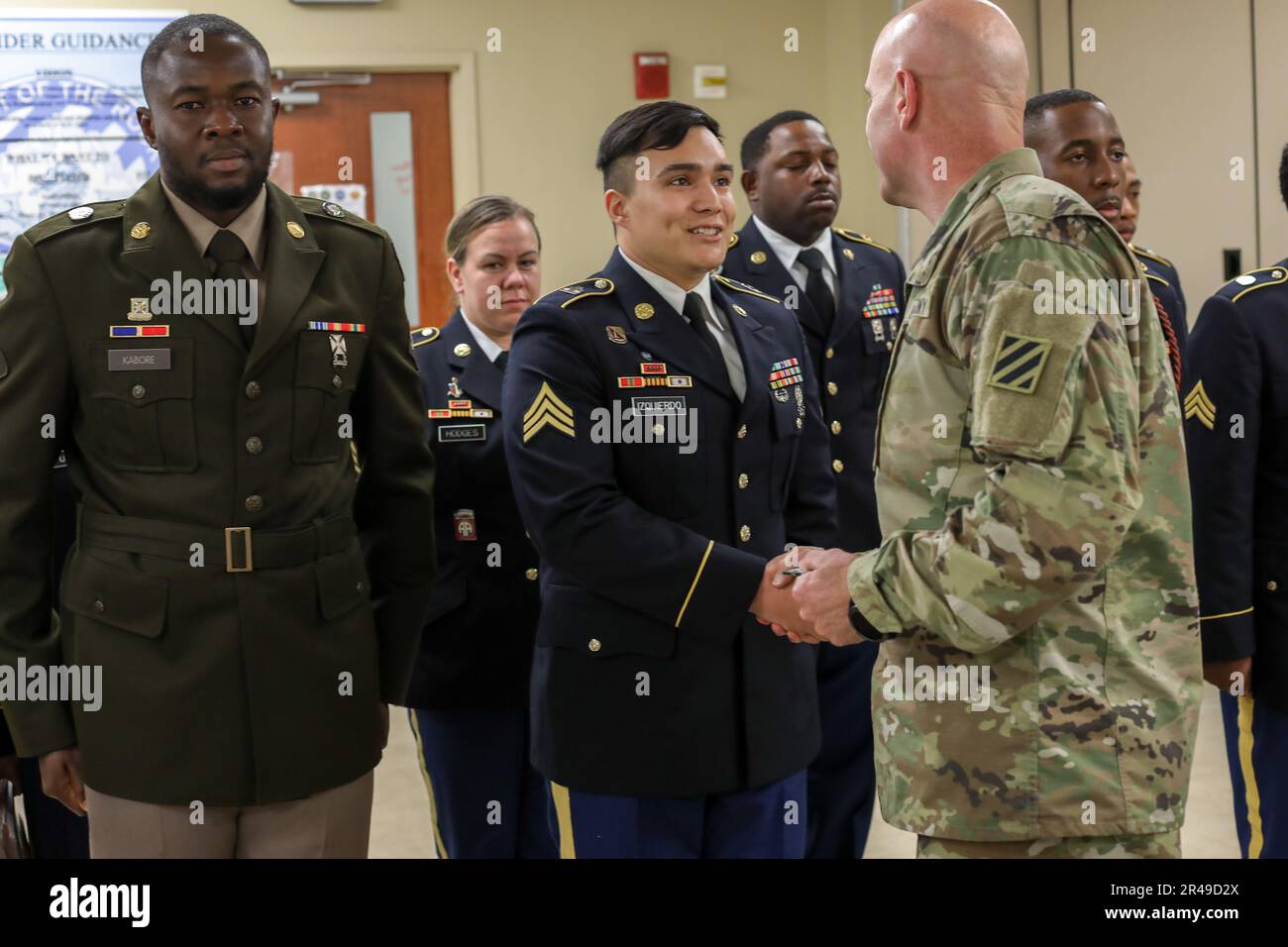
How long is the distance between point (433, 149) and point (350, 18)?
617 millimetres

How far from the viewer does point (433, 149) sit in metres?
5.78

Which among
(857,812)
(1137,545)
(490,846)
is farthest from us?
(857,812)

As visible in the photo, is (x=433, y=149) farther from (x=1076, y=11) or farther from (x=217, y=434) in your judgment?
(x=217, y=434)

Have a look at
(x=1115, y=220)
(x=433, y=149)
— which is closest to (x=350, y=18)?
(x=433, y=149)

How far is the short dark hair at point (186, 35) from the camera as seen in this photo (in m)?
1.90

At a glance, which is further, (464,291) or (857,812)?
(857,812)

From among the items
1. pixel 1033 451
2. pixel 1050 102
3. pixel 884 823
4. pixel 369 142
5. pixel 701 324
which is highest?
pixel 369 142

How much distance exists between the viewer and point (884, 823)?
12.0ft

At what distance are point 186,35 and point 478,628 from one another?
4.15 ft

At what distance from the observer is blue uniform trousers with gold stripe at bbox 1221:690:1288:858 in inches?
93.7

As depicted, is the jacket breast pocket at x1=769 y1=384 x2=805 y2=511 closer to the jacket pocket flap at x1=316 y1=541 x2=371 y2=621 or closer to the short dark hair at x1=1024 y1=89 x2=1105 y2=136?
the jacket pocket flap at x1=316 y1=541 x2=371 y2=621

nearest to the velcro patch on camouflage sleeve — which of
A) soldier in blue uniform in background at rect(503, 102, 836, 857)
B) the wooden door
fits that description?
soldier in blue uniform in background at rect(503, 102, 836, 857)

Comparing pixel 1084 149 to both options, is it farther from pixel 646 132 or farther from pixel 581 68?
pixel 581 68

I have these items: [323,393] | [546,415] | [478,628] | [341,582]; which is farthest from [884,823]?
[323,393]
